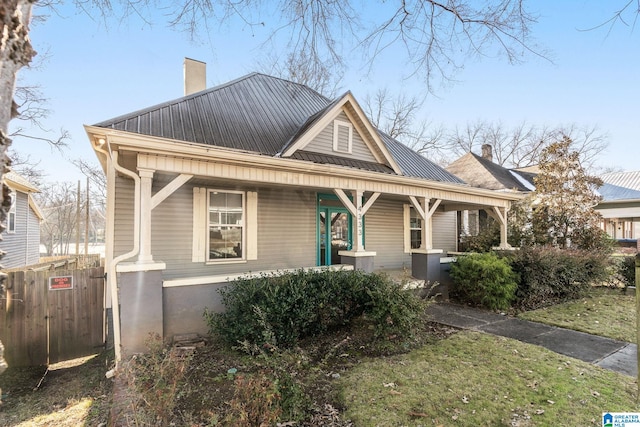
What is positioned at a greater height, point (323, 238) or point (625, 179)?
point (625, 179)

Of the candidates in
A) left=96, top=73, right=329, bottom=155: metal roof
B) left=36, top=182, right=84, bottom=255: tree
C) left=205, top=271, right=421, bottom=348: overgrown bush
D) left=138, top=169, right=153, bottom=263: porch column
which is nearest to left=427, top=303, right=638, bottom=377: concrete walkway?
left=205, top=271, right=421, bottom=348: overgrown bush

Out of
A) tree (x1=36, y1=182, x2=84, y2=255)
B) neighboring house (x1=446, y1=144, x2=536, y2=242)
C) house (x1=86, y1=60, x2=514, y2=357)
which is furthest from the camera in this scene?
tree (x1=36, y1=182, x2=84, y2=255)

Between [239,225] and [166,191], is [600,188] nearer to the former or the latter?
[239,225]

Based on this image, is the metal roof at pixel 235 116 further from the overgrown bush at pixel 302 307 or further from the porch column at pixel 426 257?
the porch column at pixel 426 257

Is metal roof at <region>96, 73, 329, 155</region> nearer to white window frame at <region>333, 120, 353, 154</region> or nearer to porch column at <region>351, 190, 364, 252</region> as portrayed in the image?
white window frame at <region>333, 120, 353, 154</region>

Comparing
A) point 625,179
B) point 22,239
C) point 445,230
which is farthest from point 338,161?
point 625,179

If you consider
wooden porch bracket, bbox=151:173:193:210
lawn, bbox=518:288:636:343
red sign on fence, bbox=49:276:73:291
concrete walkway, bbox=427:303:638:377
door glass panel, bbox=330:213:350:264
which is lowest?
lawn, bbox=518:288:636:343

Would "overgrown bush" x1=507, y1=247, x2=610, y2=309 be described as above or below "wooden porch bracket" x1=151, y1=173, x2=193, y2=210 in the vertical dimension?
below

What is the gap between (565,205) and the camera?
38.5 ft

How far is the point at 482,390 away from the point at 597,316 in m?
5.54

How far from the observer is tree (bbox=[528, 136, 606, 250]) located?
1161cm

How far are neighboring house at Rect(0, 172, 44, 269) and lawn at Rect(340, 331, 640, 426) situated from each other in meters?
14.5

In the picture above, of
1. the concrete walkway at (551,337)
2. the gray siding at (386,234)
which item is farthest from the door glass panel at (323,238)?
the concrete walkway at (551,337)

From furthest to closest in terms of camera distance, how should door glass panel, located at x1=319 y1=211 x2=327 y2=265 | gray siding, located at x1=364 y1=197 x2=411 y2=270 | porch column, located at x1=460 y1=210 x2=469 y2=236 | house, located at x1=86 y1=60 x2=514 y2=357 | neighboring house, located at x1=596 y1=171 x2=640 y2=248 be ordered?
1. neighboring house, located at x1=596 y1=171 x2=640 y2=248
2. porch column, located at x1=460 y1=210 x2=469 y2=236
3. gray siding, located at x1=364 y1=197 x2=411 y2=270
4. door glass panel, located at x1=319 y1=211 x2=327 y2=265
5. house, located at x1=86 y1=60 x2=514 y2=357
